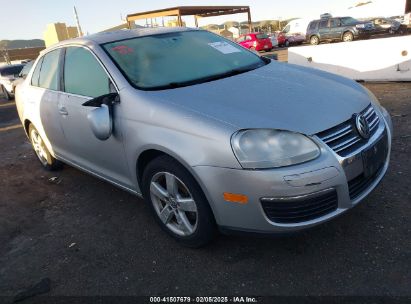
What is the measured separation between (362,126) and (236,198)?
1008 mm

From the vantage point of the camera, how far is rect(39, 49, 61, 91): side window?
4.04 meters

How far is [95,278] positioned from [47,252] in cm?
70

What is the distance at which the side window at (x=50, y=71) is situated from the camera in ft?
13.3

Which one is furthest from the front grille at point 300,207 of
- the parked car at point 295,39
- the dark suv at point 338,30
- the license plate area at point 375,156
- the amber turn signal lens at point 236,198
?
the parked car at point 295,39

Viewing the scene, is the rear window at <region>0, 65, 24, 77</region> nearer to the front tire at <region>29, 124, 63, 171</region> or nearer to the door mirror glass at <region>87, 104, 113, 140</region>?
the front tire at <region>29, 124, 63, 171</region>

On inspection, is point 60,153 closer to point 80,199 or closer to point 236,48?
point 80,199

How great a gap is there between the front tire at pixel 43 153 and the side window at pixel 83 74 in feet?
4.93

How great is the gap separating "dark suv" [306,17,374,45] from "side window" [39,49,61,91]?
20.0 metres

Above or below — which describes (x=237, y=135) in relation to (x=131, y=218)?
above

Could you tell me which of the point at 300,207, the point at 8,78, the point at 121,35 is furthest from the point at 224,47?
the point at 8,78

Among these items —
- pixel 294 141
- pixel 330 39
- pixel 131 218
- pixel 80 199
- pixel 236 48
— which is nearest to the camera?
pixel 294 141

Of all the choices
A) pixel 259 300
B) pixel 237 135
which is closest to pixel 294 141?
pixel 237 135

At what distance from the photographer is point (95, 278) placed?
2713mm

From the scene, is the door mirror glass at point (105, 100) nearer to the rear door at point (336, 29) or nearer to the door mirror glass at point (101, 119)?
the door mirror glass at point (101, 119)
